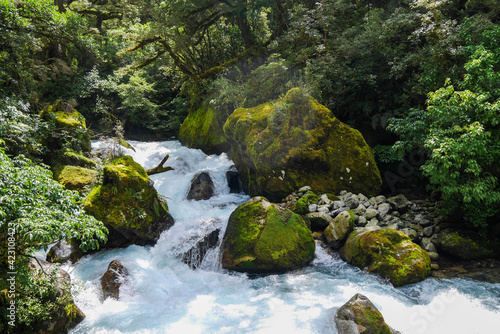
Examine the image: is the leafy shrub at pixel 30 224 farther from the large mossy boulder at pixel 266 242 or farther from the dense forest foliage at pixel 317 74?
the large mossy boulder at pixel 266 242

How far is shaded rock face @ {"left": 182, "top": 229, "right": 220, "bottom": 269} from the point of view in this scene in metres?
7.93

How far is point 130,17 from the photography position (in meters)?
23.2

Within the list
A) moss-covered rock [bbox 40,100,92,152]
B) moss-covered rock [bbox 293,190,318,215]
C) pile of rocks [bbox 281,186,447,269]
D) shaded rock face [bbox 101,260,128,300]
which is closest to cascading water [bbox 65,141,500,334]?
shaded rock face [bbox 101,260,128,300]

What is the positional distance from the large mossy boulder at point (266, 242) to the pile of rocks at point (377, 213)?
3.82 feet

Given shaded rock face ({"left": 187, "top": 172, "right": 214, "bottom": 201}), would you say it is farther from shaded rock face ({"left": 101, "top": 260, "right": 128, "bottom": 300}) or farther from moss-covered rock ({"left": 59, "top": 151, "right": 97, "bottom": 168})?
shaded rock face ({"left": 101, "top": 260, "right": 128, "bottom": 300})

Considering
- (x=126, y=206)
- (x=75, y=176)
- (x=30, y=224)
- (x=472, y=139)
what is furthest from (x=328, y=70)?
(x=30, y=224)

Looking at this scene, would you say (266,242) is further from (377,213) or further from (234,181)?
(234,181)

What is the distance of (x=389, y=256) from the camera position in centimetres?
666

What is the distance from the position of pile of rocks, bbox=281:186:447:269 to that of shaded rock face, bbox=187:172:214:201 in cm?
384

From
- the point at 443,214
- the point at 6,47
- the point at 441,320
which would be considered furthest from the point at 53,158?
the point at 443,214

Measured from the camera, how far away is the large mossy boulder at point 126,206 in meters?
8.02

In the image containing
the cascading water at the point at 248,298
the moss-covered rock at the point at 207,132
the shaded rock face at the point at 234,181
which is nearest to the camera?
the cascading water at the point at 248,298

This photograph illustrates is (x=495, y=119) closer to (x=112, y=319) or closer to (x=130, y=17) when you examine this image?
(x=112, y=319)

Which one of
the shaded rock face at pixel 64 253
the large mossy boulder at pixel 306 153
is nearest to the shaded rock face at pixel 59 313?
the shaded rock face at pixel 64 253
